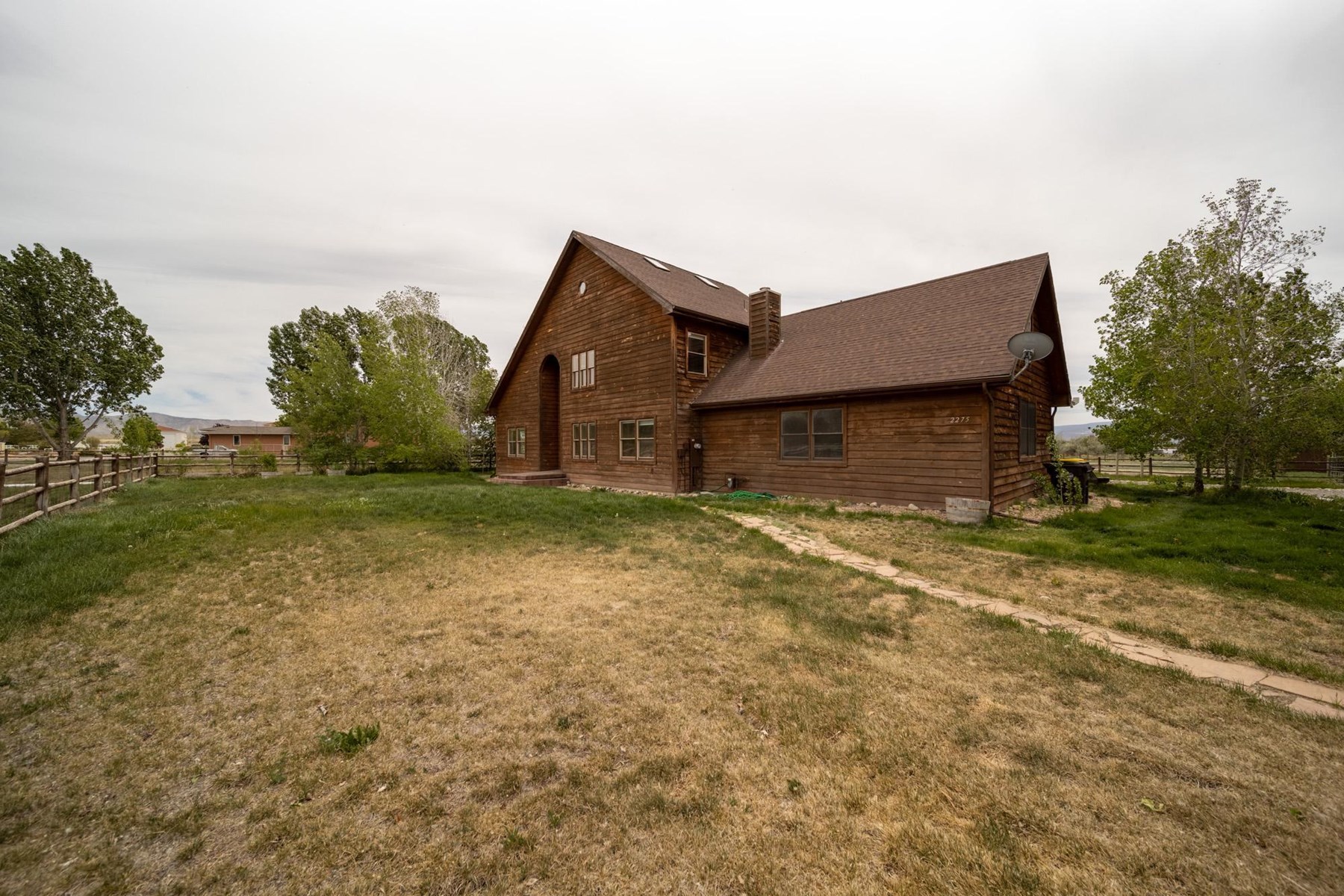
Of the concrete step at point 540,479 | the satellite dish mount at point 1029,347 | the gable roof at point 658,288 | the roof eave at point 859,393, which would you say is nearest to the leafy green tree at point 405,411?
the gable roof at point 658,288

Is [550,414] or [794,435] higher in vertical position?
[550,414]

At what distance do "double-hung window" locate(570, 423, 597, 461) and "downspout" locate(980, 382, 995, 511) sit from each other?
40.7ft

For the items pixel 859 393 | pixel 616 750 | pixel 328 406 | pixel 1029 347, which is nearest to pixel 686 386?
pixel 859 393

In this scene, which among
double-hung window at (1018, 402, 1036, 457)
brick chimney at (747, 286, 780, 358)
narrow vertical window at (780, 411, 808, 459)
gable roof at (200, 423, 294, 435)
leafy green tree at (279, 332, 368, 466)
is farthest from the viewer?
gable roof at (200, 423, 294, 435)

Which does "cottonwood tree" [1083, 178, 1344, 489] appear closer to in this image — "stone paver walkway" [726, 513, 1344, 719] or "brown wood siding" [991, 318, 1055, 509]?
"brown wood siding" [991, 318, 1055, 509]

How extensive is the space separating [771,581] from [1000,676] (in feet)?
8.86

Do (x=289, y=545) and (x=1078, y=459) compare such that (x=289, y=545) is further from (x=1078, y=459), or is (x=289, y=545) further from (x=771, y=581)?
(x=1078, y=459)

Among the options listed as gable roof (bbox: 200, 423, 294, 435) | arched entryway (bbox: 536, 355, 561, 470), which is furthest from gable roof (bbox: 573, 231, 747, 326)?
gable roof (bbox: 200, 423, 294, 435)

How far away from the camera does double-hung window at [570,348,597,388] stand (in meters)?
18.4

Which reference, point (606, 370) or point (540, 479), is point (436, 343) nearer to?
point (540, 479)

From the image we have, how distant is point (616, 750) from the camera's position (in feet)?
9.53

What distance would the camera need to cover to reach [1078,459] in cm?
1372

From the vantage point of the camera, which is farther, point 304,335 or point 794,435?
point 304,335

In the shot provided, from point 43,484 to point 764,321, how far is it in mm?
16407
